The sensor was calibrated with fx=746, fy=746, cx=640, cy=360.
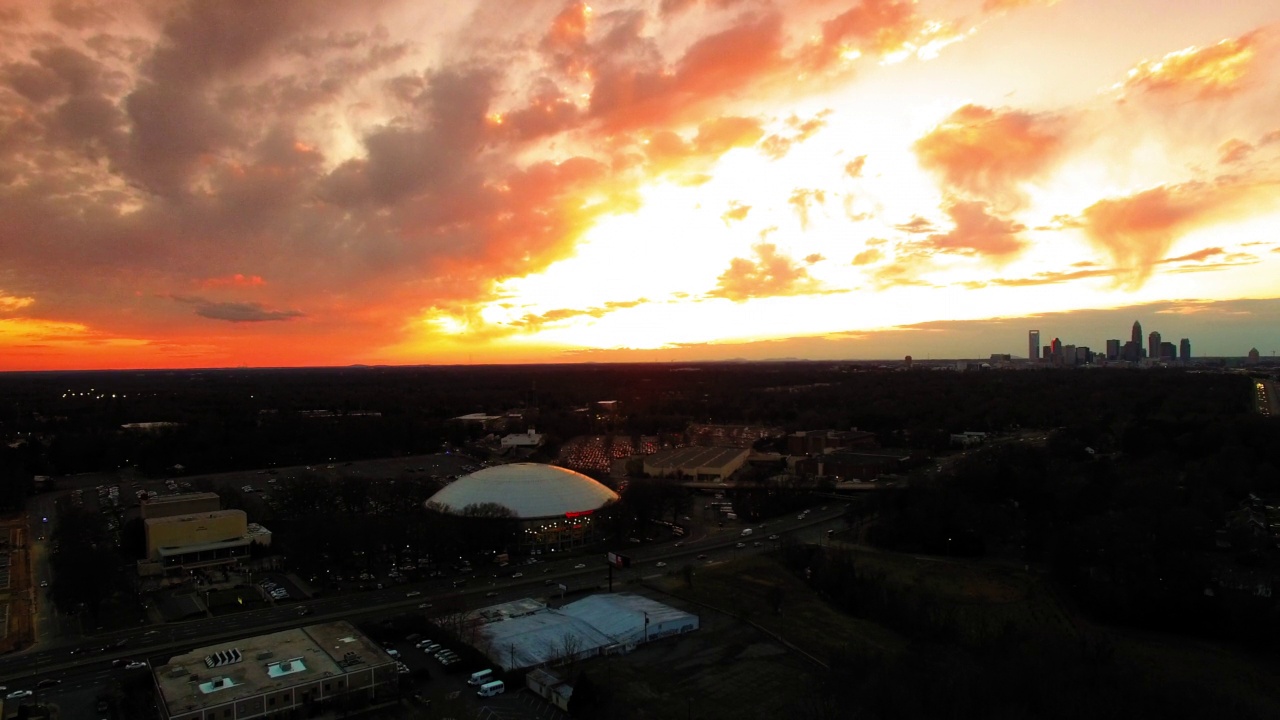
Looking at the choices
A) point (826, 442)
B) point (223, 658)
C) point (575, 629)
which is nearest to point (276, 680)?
point (223, 658)

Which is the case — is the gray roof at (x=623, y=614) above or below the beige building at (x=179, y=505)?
below

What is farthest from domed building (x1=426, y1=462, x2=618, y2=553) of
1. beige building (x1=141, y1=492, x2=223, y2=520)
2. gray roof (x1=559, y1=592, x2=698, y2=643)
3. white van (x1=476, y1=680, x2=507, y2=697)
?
white van (x1=476, y1=680, x2=507, y2=697)

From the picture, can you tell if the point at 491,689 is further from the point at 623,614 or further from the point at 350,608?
the point at 350,608

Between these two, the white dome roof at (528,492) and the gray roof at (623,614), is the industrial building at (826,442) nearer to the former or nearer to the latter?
the white dome roof at (528,492)

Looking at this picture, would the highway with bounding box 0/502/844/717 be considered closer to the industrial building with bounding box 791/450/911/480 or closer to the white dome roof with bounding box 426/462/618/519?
the white dome roof with bounding box 426/462/618/519

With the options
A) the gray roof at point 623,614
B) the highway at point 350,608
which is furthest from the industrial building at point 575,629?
the highway at point 350,608
